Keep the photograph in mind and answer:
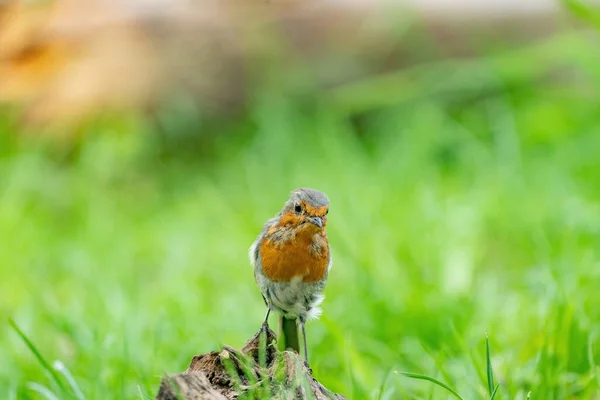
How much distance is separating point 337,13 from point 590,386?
5314 mm

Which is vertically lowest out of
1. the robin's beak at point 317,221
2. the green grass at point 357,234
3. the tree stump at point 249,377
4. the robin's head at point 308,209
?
the tree stump at point 249,377

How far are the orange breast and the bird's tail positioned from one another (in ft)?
0.96

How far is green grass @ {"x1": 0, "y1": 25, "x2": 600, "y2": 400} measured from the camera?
3580 mm

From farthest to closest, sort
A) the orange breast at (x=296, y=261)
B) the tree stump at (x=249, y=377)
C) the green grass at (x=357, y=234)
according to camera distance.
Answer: the green grass at (x=357, y=234) → the orange breast at (x=296, y=261) → the tree stump at (x=249, y=377)

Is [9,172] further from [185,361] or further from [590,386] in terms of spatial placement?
[590,386]

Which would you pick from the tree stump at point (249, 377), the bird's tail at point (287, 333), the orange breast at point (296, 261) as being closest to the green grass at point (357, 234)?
the bird's tail at point (287, 333)

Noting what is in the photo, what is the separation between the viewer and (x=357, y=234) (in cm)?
539

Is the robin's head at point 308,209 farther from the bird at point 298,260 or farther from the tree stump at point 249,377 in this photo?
the tree stump at point 249,377

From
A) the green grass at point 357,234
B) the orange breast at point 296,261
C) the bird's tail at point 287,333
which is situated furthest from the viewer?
A: the green grass at point 357,234

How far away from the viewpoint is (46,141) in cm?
742

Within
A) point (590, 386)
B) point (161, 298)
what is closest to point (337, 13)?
point (161, 298)

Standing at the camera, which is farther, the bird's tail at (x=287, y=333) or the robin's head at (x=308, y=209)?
the bird's tail at (x=287, y=333)

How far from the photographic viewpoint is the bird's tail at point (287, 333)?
3191mm

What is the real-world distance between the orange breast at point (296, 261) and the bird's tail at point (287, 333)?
0.96 ft
